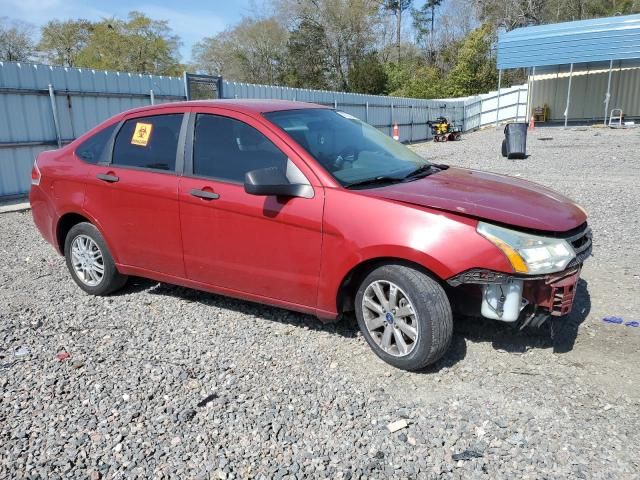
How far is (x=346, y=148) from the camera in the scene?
4.03 m

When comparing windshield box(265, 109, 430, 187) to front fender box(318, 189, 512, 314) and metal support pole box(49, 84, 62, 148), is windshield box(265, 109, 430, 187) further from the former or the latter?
metal support pole box(49, 84, 62, 148)

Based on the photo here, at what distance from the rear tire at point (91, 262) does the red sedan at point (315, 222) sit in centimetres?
2

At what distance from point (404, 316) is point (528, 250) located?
33.0 inches

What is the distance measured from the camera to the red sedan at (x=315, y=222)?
10.4 feet

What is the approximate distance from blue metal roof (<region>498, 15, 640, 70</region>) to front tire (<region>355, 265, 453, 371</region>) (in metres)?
28.9

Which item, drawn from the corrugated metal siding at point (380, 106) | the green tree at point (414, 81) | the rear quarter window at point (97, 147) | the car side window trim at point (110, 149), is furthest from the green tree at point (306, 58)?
the car side window trim at point (110, 149)

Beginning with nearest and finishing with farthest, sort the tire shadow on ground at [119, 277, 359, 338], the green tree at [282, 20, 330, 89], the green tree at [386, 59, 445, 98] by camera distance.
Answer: the tire shadow on ground at [119, 277, 359, 338], the green tree at [386, 59, 445, 98], the green tree at [282, 20, 330, 89]

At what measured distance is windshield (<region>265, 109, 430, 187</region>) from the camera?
147 inches

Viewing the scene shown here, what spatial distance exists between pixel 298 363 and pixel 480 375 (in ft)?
3.92

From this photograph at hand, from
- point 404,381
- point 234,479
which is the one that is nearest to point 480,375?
point 404,381

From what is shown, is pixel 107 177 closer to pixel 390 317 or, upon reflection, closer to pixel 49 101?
pixel 390 317

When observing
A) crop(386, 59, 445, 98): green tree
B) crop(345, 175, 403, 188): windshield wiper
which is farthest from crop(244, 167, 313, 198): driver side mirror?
crop(386, 59, 445, 98): green tree

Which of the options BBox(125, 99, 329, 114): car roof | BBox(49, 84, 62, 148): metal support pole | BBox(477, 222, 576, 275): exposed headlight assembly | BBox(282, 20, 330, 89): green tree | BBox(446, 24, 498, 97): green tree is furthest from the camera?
BBox(282, 20, 330, 89): green tree

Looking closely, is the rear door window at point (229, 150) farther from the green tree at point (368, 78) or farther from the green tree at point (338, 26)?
the green tree at point (338, 26)
